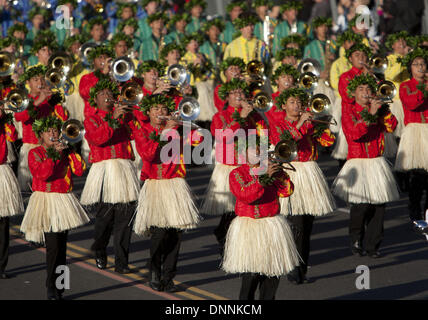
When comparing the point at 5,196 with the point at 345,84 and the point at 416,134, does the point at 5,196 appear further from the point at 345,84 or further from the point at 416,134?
the point at 416,134

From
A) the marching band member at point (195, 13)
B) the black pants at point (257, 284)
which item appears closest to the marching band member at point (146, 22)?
the marching band member at point (195, 13)

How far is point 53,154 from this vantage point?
9281 mm

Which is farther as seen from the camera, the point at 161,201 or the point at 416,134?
the point at 416,134

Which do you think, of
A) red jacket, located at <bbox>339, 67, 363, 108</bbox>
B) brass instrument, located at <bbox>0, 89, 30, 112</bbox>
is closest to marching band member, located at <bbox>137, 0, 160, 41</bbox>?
red jacket, located at <bbox>339, 67, 363, 108</bbox>

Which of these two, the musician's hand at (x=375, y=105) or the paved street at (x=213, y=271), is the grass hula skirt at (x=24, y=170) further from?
the musician's hand at (x=375, y=105)

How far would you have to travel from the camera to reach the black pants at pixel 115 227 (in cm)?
1038

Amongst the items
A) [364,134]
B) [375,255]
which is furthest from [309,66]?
[375,255]

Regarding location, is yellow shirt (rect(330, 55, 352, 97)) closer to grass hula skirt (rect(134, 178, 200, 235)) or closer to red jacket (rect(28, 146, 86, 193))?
grass hula skirt (rect(134, 178, 200, 235))

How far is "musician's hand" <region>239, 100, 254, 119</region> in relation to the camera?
11033 mm

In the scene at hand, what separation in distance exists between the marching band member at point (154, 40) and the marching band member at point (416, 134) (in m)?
7.09

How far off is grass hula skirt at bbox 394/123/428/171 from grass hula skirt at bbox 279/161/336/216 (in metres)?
2.11

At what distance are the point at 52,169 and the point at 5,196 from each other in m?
1.25

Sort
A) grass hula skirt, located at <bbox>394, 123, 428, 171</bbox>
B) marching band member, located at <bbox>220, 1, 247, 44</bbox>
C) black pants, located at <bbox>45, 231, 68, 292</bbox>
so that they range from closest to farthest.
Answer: black pants, located at <bbox>45, 231, 68, 292</bbox>
grass hula skirt, located at <bbox>394, 123, 428, 171</bbox>
marching band member, located at <bbox>220, 1, 247, 44</bbox>
